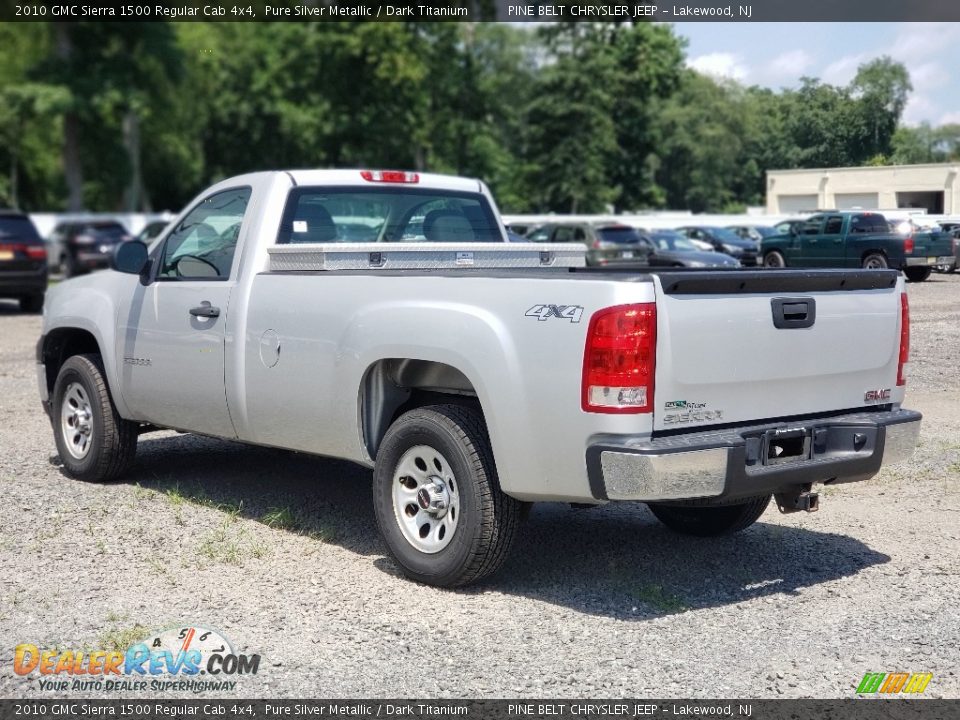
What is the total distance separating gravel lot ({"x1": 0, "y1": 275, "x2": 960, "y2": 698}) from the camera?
457 cm

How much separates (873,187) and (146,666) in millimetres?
9523

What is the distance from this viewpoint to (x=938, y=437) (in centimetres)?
939

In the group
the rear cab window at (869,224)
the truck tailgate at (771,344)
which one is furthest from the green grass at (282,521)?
the rear cab window at (869,224)

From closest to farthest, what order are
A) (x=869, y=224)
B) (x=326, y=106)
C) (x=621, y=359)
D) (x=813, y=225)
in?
(x=621, y=359) → (x=869, y=224) → (x=813, y=225) → (x=326, y=106)

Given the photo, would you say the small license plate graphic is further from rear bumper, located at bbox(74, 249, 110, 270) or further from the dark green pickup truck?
rear bumper, located at bbox(74, 249, 110, 270)

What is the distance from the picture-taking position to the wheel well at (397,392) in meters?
5.76

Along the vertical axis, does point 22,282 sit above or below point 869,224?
below

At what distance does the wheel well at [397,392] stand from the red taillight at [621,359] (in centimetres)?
96

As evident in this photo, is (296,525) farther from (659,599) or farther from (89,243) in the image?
(89,243)

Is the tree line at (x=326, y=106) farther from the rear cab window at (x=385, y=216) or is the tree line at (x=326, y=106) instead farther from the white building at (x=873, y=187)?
the rear cab window at (x=385, y=216)

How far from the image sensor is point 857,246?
62.1ft

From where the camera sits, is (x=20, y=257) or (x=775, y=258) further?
(x=775, y=258)

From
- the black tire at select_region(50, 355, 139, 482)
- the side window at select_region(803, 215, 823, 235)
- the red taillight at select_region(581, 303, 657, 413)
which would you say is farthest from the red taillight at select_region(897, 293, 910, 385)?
the side window at select_region(803, 215, 823, 235)

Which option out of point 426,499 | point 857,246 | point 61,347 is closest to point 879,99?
point 426,499
